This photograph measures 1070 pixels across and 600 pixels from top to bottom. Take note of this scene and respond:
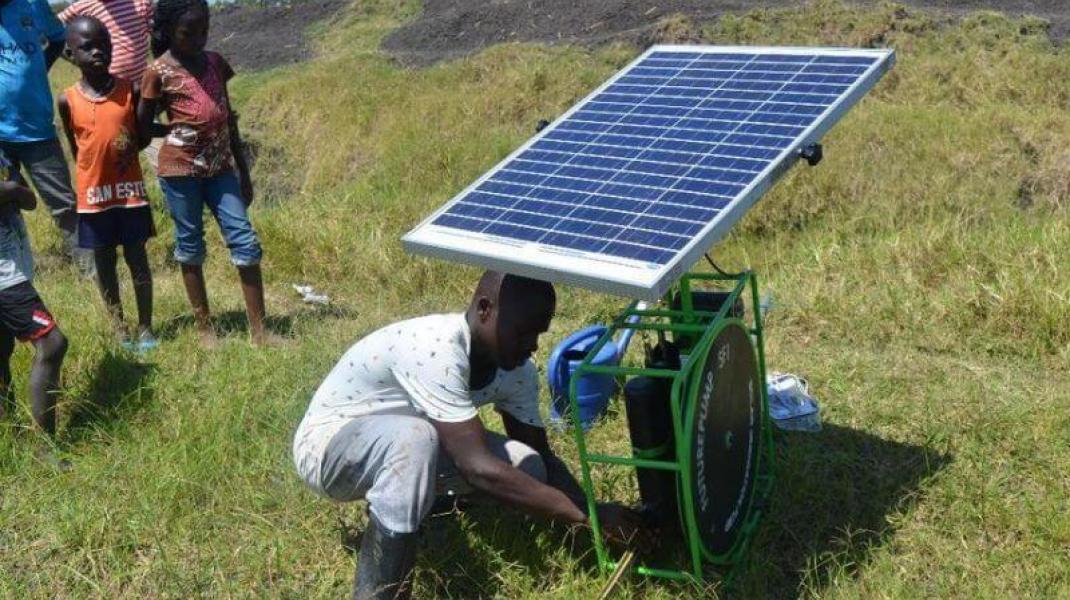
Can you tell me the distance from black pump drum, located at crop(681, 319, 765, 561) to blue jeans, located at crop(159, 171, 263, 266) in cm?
304

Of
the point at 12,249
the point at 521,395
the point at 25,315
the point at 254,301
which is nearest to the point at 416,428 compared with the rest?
the point at 521,395

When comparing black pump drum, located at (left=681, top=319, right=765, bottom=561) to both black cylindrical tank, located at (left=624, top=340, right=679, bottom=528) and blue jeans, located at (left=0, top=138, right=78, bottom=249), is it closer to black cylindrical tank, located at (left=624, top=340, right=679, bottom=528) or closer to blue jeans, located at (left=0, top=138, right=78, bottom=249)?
black cylindrical tank, located at (left=624, top=340, right=679, bottom=528)

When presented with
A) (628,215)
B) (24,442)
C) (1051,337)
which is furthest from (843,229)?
(24,442)

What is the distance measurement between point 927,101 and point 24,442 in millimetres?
6436

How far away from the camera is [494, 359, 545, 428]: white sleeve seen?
3.95m

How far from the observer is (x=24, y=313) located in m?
4.81

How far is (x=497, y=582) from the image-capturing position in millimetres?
4031

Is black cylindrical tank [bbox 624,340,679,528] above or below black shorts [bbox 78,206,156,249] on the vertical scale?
above

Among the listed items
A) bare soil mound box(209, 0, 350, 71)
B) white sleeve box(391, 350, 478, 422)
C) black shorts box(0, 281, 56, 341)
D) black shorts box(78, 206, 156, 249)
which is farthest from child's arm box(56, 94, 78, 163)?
bare soil mound box(209, 0, 350, 71)

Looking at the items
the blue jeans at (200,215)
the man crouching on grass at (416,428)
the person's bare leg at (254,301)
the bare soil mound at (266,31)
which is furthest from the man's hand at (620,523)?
the bare soil mound at (266,31)

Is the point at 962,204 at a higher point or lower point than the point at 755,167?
lower

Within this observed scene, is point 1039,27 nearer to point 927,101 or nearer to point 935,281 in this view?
point 927,101

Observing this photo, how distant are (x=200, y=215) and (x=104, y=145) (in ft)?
1.90

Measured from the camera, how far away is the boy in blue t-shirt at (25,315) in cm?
481
